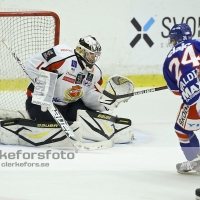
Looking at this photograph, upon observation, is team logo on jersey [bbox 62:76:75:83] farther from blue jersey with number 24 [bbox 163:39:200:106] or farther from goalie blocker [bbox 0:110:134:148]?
blue jersey with number 24 [bbox 163:39:200:106]

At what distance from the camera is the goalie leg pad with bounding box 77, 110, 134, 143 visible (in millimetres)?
4879

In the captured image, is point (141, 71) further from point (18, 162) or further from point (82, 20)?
point (18, 162)

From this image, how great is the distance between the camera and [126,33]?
23.4 feet

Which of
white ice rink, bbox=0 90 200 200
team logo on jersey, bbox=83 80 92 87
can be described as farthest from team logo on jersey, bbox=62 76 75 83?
white ice rink, bbox=0 90 200 200

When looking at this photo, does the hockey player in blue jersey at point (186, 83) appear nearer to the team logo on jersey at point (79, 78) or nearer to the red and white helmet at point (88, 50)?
the red and white helmet at point (88, 50)

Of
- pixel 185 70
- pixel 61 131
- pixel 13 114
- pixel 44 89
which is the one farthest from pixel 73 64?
pixel 185 70

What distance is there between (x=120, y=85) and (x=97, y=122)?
1.10ft

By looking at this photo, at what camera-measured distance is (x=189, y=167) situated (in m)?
3.96

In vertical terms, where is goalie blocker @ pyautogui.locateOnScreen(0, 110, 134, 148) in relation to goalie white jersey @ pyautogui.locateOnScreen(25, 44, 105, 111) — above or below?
below

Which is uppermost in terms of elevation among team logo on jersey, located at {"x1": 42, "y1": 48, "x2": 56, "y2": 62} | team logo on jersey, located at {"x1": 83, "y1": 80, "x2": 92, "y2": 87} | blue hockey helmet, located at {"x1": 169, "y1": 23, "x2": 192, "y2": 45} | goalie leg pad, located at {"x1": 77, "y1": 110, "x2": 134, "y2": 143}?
blue hockey helmet, located at {"x1": 169, "y1": 23, "x2": 192, "y2": 45}

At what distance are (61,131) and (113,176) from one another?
0.80m

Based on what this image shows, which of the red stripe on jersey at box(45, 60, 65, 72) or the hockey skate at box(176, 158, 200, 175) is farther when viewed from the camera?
the red stripe on jersey at box(45, 60, 65, 72)

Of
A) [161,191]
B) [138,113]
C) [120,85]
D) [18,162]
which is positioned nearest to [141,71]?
[138,113]

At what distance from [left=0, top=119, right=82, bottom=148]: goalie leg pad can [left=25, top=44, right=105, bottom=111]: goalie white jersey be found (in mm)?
280
